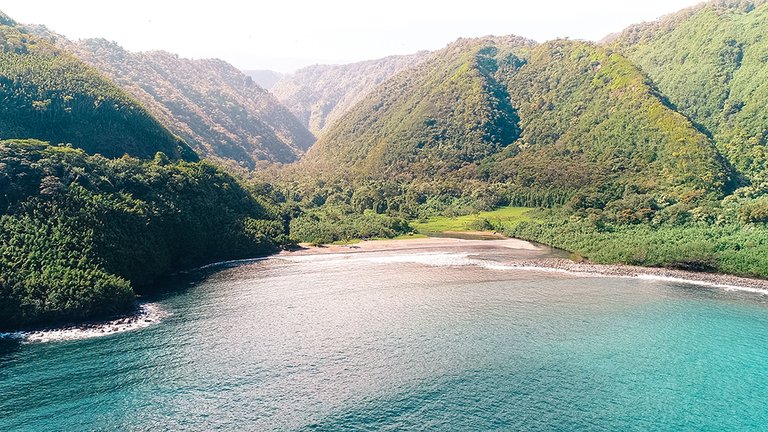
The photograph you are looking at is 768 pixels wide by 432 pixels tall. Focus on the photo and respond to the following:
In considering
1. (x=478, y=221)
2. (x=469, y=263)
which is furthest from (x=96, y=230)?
(x=478, y=221)

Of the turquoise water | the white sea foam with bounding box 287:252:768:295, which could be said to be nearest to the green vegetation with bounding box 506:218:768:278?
the white sea foam with bounding box 287:252:768:295

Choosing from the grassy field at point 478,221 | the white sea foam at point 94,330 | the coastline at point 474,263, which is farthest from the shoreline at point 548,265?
the white sea foam at point 94,330

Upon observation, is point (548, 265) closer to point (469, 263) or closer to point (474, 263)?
point (474, 263)

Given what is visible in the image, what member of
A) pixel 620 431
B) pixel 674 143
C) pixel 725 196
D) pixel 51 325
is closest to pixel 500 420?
pixel 620 431

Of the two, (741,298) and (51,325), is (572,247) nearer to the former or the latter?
(741,298)

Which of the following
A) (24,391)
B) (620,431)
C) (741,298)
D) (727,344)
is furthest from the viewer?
(741,298)
